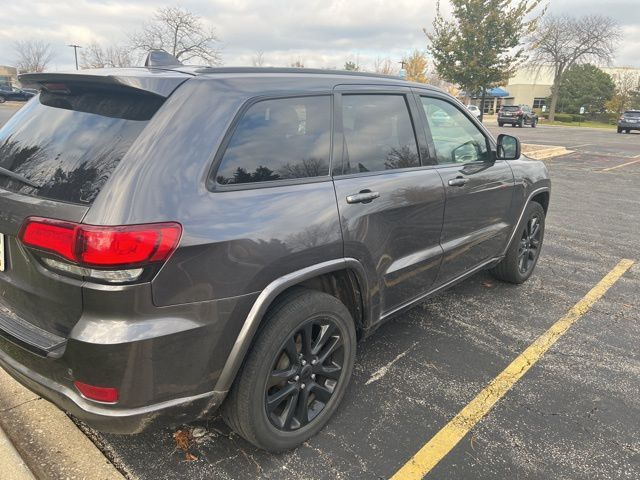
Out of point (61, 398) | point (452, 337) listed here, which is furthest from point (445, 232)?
point (61, 398)

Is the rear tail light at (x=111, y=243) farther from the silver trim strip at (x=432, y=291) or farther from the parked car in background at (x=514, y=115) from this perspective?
the parked car in background at (x=514, y=115)

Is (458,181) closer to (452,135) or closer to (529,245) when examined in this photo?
(452,135)

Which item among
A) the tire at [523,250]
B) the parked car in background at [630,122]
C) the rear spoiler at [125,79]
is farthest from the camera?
the parked car in background at [630,122]

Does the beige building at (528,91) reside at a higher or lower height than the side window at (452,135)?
higher

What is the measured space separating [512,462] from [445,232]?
1.44 meters

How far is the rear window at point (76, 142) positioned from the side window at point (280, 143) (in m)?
0.37

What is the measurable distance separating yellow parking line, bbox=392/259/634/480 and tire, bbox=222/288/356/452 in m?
0.51

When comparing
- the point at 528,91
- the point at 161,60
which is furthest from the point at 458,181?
the point at 528,91

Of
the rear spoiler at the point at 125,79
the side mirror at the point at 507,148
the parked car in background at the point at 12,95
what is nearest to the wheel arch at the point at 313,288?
the rear spoiler at the point at 125,79

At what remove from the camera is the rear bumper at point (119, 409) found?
1.84 meters

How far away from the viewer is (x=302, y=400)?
239 cm

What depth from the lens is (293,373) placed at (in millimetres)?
2305

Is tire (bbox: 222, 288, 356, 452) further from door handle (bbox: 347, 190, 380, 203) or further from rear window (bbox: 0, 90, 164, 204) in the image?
rear window (bbox: 0, 90, 164, 204)

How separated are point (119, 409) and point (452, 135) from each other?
2.75 m
